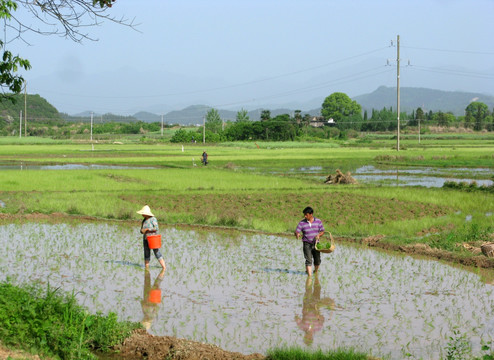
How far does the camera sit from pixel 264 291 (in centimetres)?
1072

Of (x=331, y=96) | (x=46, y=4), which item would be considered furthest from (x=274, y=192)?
(x=331, y=96)

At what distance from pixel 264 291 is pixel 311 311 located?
4.50 feet

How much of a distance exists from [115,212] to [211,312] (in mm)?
11266

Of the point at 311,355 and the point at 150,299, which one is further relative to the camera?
the point at 150,299

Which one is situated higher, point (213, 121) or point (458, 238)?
point (213, 121)

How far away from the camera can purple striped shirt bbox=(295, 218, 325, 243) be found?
11.8 meters

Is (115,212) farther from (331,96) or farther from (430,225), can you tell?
(331,96)

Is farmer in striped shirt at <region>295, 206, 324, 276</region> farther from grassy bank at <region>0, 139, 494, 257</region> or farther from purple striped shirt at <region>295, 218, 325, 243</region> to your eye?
grassy bank at <region>0, 139, 494, 257</region>

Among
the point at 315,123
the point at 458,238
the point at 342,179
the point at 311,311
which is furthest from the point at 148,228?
the point at 315,123

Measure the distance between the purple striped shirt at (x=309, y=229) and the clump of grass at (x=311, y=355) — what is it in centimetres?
464

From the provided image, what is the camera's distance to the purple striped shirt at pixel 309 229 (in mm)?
11773

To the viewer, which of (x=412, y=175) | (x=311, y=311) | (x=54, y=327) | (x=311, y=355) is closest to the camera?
(x=311, y=355)

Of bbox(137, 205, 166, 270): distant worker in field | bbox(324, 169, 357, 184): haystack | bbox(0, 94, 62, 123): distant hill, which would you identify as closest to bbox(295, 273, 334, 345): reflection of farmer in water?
bbox(137, 205, 166, 270): distant worker in field

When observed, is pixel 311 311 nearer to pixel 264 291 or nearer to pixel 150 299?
pixel 264 291
